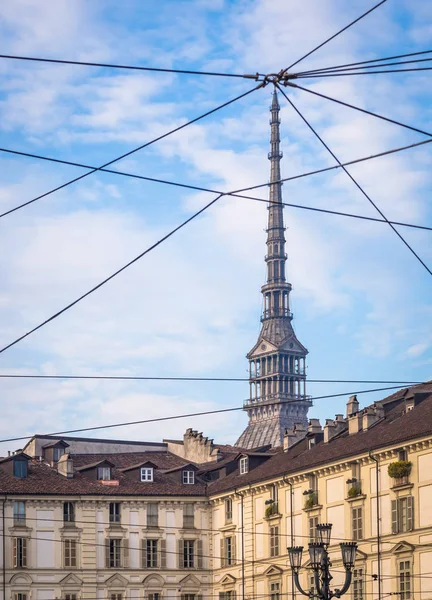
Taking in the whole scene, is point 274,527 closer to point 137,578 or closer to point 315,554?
point 137,578

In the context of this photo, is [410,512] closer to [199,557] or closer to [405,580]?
[405,580]

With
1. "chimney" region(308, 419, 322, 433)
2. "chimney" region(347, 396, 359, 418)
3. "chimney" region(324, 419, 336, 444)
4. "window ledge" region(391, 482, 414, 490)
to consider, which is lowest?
"window ledge" region(391, 482, 414, 490)

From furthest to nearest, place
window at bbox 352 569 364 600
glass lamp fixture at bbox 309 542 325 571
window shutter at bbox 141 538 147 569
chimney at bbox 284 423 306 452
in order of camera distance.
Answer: chimney at bbox 284 423 306 452, window shutter at bbox 141 538 147 569, window at bbox 352 569 364 600, glass lamp fixture at bbox 309 542 325 571

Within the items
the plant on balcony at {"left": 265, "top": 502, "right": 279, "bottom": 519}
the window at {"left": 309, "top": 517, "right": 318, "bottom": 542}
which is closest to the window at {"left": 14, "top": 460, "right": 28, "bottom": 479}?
the plant on balcony at {"left": 265, "top": 502, "right": 279, "bottom": 519}

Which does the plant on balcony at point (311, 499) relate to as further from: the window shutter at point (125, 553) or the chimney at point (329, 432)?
the window shutter at point (125, 553)

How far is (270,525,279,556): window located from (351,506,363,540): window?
27.6ft

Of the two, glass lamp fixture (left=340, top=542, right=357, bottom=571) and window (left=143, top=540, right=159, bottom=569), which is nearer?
glass lamp fixture (left=340, top=542, right=357, bottom=571)

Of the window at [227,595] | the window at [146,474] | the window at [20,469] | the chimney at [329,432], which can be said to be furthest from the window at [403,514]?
the window at [20,469]

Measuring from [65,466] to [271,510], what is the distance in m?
15.8

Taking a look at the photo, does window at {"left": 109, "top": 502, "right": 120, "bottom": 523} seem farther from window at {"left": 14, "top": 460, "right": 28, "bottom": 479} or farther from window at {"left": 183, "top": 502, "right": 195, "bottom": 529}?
window at {"left": 14, "top": 460, "right": 28, "bottom": 479}

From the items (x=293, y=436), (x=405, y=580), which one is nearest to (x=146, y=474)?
(x=293, y=436)

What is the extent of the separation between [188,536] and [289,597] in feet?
37.5

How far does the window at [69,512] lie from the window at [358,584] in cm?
2158

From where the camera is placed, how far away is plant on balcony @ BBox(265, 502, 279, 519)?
87425mm
